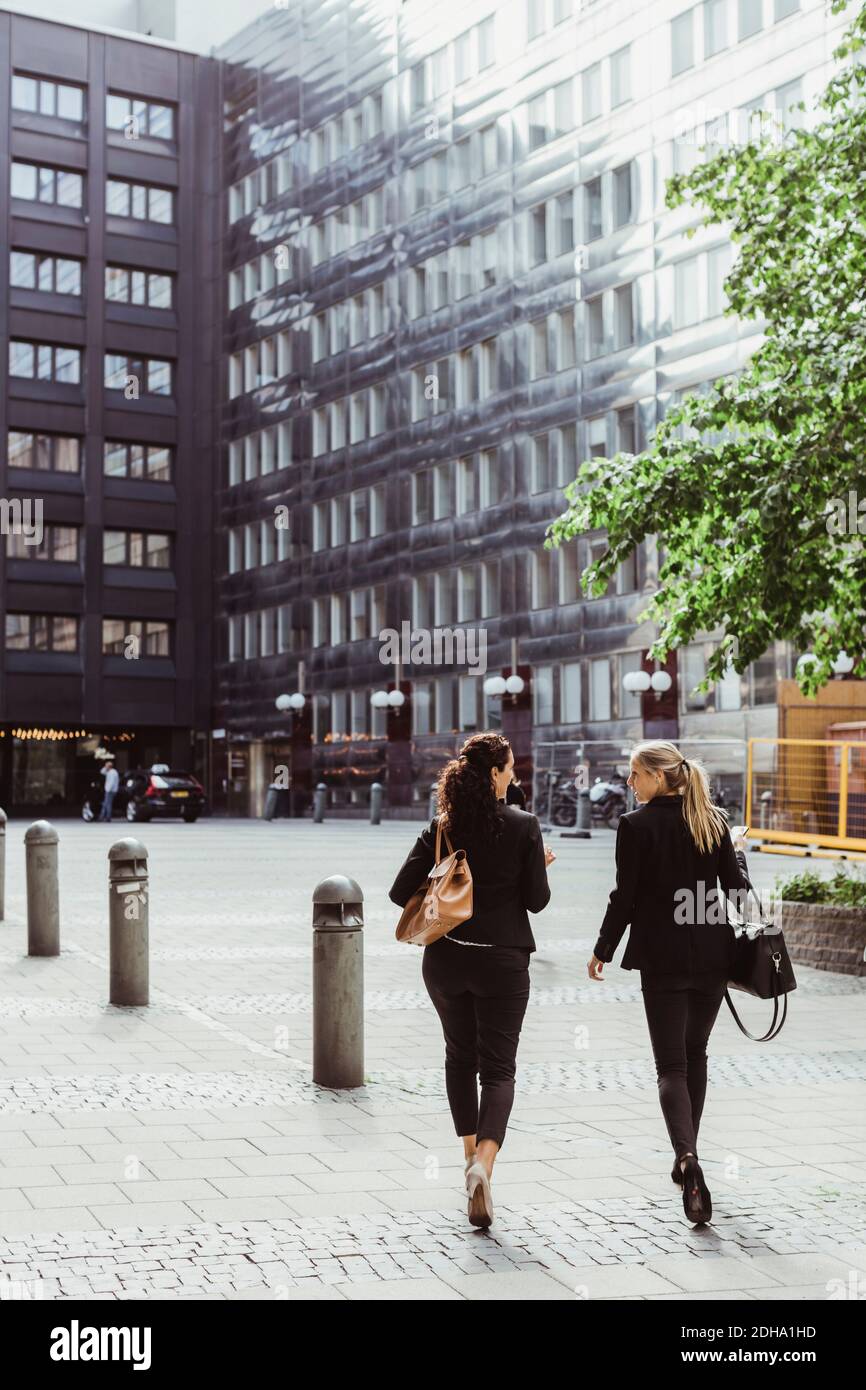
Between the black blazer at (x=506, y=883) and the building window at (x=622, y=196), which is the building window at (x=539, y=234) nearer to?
the building window at (x=622, y=196)

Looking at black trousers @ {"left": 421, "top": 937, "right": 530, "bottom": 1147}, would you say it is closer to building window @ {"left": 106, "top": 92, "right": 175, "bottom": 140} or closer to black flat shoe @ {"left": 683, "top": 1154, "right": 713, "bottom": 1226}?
black flat shoe @ {"left": 683, "top": 1154, "right": 713, "bottom": 1226}

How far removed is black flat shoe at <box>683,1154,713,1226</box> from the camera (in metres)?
5.63

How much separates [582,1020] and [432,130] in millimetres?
45657

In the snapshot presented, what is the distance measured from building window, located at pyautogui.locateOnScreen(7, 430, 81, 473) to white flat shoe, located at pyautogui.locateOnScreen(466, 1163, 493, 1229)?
54.2 metres

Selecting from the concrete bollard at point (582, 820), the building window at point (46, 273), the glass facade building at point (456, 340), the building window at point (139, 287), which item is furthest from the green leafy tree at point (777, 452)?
the building window at point (139, 287)

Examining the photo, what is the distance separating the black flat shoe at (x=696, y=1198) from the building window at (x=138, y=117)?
58.9 m

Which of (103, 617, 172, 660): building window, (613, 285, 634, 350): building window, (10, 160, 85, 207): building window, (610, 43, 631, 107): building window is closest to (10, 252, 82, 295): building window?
(10, 160, 85, 207): building window

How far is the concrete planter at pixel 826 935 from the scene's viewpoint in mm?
12664

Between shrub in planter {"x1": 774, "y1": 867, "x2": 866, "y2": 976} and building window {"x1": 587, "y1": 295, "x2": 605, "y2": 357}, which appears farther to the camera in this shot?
building window {"x1": 587, "y1": 295, "x2": 605, "y2": 357}

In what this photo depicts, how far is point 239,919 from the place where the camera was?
16094 millimetres

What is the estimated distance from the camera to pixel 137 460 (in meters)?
59.9
